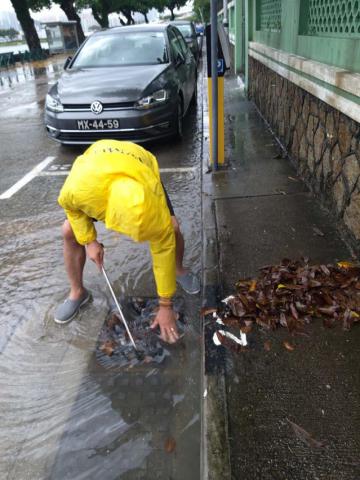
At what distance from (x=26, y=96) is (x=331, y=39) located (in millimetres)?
10355

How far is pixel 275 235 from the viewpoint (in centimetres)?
345

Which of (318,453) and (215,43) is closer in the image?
(318,453)

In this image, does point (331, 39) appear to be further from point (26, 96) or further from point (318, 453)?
point (26, 96)

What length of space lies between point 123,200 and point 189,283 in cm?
145

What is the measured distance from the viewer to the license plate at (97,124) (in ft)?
18.8

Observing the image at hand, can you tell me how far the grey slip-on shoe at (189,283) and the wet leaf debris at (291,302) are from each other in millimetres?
324

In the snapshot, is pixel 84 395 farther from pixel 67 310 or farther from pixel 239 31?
pixel 239 31

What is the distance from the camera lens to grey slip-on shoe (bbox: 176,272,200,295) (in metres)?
2.99

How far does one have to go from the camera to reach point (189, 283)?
300 cm

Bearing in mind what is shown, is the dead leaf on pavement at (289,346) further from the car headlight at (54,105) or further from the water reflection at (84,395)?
the car headlight at (54,105)

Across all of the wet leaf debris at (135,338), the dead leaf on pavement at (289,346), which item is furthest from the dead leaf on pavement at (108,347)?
the dead leaf on pavement at (289,346)

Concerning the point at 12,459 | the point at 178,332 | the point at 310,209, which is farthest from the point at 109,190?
the point at 310,209

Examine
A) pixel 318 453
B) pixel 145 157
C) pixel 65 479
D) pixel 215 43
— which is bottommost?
pixel 65 479

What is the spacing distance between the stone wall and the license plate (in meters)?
2.27
